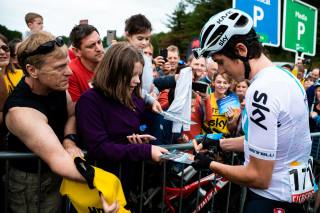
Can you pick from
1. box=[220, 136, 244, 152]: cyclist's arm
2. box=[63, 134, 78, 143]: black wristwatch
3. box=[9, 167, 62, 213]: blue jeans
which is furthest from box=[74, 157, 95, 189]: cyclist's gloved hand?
box=[220, 136, 244, 152]: cyclist's arm

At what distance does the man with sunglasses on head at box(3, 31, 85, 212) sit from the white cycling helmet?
1142 mm

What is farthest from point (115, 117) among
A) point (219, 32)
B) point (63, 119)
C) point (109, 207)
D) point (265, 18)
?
point (265, 18)

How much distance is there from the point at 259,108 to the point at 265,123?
96mm

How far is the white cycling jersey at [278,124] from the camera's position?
4.71ft

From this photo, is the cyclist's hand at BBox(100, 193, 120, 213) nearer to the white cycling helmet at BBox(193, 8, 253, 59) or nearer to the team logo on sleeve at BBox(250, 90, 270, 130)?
the team logo on sleeve at BBox(250, 90, 270, 130)

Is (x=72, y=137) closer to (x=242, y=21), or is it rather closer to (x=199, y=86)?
(x=242, y=21)

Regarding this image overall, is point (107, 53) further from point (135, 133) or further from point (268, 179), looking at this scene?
point (268, 179)

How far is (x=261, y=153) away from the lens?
147cm

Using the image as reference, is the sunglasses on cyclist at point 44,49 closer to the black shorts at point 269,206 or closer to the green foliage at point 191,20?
the black shorts at point 269,206

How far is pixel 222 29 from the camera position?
1.76m

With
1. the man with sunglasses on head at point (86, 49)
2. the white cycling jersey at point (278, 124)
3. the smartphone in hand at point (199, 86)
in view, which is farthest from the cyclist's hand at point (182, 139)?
the white cycling jersey at point (278, 124)

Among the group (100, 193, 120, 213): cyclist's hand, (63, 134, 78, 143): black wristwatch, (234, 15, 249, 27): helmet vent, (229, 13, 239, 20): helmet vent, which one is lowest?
(100, 193, 120, 213): cyclist's hand

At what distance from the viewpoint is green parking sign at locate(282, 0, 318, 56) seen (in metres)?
8.00

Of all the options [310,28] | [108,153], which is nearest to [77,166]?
[108,153]
